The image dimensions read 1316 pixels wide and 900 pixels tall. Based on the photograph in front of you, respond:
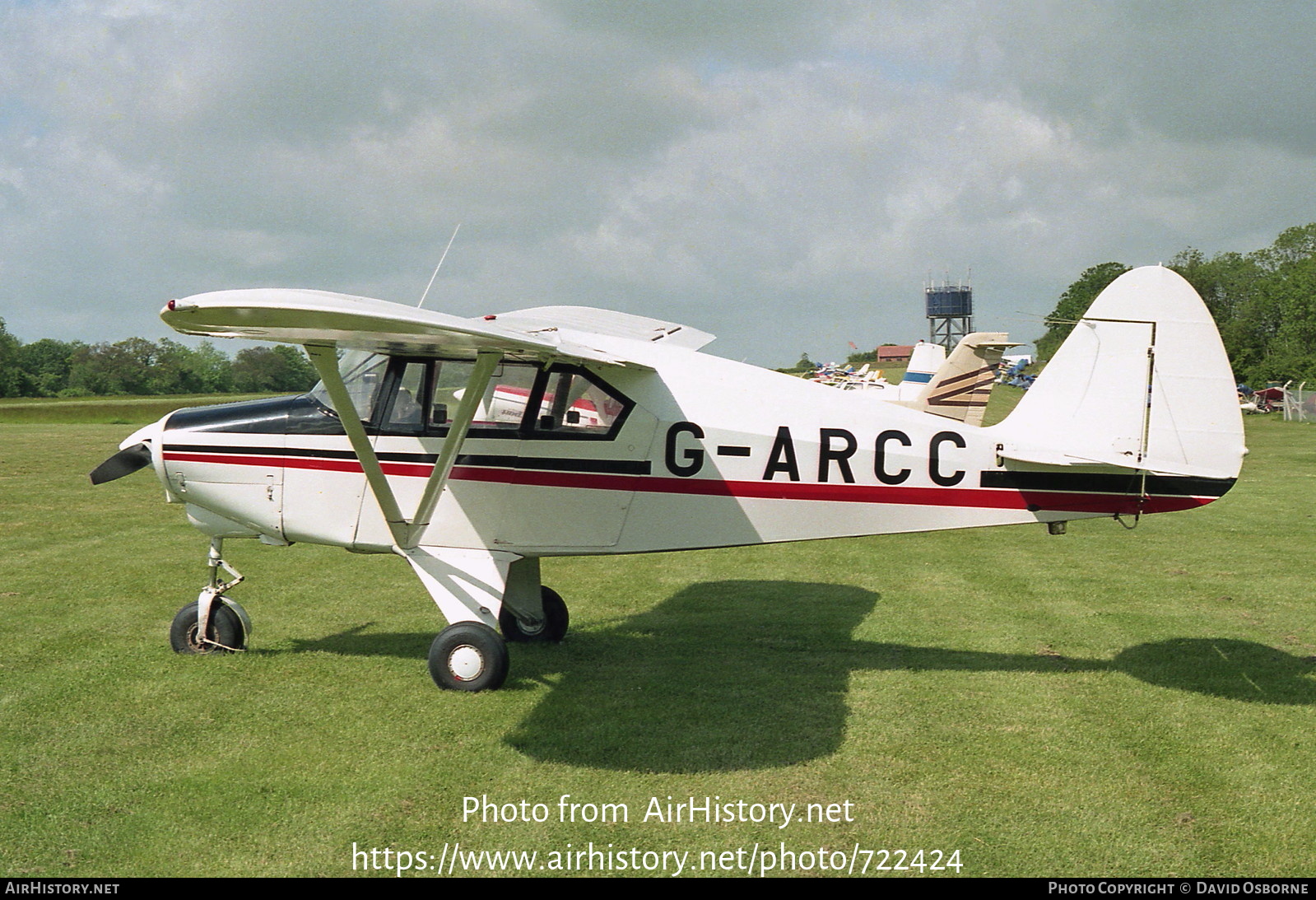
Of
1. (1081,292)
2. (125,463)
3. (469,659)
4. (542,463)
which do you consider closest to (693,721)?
(469,659)

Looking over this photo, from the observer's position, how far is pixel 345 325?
4.82 metres

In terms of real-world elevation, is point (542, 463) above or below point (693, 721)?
above

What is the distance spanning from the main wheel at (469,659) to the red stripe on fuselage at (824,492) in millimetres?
1028

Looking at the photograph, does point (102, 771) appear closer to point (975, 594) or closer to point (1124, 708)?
point (1124, 708)

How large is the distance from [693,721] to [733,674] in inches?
40.9

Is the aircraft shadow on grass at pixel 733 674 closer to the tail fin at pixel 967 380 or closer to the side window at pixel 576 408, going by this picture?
the side window at pixel 576 408

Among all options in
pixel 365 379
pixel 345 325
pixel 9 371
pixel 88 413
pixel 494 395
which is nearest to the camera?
pixel 345 325

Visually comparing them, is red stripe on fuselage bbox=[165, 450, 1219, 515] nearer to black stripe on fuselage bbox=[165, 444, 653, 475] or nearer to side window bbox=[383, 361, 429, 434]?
black stripe on fuselage bbox=[165, 444, 653, 475]

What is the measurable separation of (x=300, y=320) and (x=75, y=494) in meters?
15.7

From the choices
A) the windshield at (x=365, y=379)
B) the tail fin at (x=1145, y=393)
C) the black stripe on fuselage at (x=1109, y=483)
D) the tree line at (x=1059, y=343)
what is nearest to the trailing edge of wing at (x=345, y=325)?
the windshield at (x=365, y=379)

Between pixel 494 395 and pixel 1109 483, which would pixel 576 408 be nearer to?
pixel 494 395

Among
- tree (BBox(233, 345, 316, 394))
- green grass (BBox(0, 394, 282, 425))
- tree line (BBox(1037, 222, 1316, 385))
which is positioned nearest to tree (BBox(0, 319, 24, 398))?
tree (BBox(233, 345, 316, 394))

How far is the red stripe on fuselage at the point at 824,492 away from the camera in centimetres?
631

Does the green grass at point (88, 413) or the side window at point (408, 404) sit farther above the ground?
the side window at point (408, 404)
